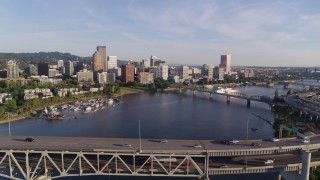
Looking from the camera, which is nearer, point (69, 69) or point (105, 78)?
point (105, 78)

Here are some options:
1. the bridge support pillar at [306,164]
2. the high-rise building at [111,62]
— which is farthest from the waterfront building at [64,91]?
the high-rise building at [111,62]

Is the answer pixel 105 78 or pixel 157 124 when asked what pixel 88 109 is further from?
pixel 105 78

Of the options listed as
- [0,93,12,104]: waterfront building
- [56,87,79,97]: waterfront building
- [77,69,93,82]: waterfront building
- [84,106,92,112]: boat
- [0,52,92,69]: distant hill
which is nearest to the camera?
[84,106,92,112]: boat

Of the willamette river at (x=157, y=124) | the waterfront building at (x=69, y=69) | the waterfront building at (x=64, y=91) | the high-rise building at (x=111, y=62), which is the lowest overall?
the willamette river at (x=157, y=124)

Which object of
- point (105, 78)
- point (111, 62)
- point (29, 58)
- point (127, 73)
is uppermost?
point (29, 58)

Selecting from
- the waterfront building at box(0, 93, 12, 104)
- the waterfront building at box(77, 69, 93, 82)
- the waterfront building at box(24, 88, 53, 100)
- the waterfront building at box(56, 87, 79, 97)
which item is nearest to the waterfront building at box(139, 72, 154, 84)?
the waterfront building at box(77, 69, 93, 82)

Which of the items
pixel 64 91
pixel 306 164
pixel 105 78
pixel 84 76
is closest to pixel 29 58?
pixel 84 76

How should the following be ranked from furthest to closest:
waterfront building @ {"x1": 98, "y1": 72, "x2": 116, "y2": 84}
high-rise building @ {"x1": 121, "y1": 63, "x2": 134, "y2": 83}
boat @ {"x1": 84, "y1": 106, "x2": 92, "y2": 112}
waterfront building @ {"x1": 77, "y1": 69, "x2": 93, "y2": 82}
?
high-rise building @ {"x1": 121, "y1": 63, "x2": 134, "y2": 83}
waterfront building @ {"x1": 77, "y1": 69, "x2": 93, "y2": 82}
waterfront building @ {"x1": 98, "y1": 72, "x2": 116, "y2": 84}
boat @ {"x1": 84, "y1": 106, "x2": 92, "y2": 112}

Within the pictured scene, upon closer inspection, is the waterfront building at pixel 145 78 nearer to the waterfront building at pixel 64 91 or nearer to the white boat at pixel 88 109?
the waterfront building at pixel 64 91

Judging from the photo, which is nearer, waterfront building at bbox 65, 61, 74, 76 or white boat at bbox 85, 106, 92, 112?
white boat at bbox 85, 106, 92, 112

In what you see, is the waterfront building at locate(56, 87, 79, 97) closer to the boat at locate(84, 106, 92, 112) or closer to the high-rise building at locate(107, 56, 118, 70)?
the boat at locate(84, 106, 92, 112)
